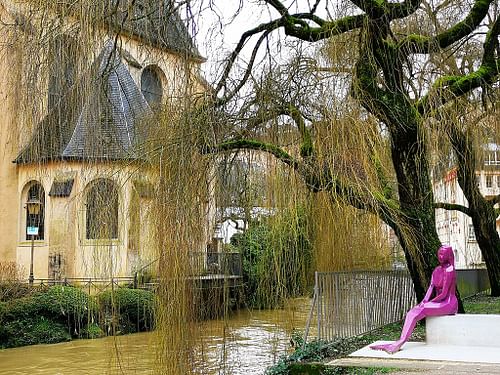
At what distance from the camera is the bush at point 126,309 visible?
7501 mm

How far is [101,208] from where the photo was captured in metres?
6.95

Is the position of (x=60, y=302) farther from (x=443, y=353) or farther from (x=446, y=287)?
(x=443, y=353)

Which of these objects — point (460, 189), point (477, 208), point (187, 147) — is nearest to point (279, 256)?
point (187, 147)

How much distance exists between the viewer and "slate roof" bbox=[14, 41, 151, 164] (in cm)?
575

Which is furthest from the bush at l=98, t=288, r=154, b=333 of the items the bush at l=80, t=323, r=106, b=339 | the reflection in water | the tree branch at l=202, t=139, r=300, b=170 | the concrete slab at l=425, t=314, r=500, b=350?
the concrete slab at l=425, t=314, r=500, b=350

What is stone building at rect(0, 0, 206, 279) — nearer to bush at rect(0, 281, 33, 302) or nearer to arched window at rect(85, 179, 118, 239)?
arched window at rect(85, 179, 118, 239)

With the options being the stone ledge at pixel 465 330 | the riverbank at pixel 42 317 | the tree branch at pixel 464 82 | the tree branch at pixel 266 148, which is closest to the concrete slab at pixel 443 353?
the stone ledge at pixel 465 330

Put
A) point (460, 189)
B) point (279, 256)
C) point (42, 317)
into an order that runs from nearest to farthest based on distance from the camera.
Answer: point (279, 256) → point (460, 189) → point (42, 317)

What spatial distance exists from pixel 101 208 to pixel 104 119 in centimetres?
111

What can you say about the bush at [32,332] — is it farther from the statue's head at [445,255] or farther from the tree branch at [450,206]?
the statue's head at [445,255]

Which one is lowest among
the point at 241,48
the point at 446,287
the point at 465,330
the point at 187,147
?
the point at 465,330

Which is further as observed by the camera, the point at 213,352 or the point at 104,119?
the point at 213,352

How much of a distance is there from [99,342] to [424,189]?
10497mm

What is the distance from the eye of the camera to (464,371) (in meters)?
5.89
